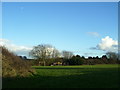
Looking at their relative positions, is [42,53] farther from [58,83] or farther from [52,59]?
[58,83]

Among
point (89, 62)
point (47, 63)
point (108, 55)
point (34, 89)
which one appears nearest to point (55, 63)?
point (47, 63)

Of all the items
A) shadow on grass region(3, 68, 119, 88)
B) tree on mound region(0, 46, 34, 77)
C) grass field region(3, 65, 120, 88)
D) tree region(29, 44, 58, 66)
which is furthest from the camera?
tree region(29, 44, 58, 66)

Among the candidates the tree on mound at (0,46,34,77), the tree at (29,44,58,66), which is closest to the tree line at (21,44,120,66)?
the tree at (29,44,58,66)

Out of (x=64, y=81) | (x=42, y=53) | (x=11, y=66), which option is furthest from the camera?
(x=42, y=53)

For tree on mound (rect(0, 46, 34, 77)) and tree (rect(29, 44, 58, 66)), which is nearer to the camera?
tree on mound (rect(0, 46, 34, 77))

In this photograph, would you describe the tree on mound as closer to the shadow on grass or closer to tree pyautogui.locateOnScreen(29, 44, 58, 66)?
the shadow on grass

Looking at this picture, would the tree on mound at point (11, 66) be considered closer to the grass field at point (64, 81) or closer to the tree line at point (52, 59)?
the grass field at point (64, 81)

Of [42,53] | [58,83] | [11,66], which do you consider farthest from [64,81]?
[42,53]

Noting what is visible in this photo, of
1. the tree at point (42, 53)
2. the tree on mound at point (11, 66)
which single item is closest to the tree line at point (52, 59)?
the tree at point (42, 53)

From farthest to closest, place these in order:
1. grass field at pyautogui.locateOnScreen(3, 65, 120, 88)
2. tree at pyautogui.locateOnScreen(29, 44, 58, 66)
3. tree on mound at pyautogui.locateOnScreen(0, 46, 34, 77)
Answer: tree at pyautogui.locateOnScreen(29, 44, 58, 66), tree on mound at pyautogui.locateOnScreen(0, 46, 34, 77), grass field at pyautogui.locateOnScreen(3, 65, 120, 88)

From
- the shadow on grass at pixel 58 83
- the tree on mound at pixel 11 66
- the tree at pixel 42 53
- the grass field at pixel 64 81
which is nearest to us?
the shadow on grass at pixel 58 83

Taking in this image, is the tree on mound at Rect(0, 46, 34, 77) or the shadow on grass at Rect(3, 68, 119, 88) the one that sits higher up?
the tree on mound at Rect(0, 46, 34, 77)

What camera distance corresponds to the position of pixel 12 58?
Answer: 2381cm

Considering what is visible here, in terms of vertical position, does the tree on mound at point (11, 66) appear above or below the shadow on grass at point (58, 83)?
above
